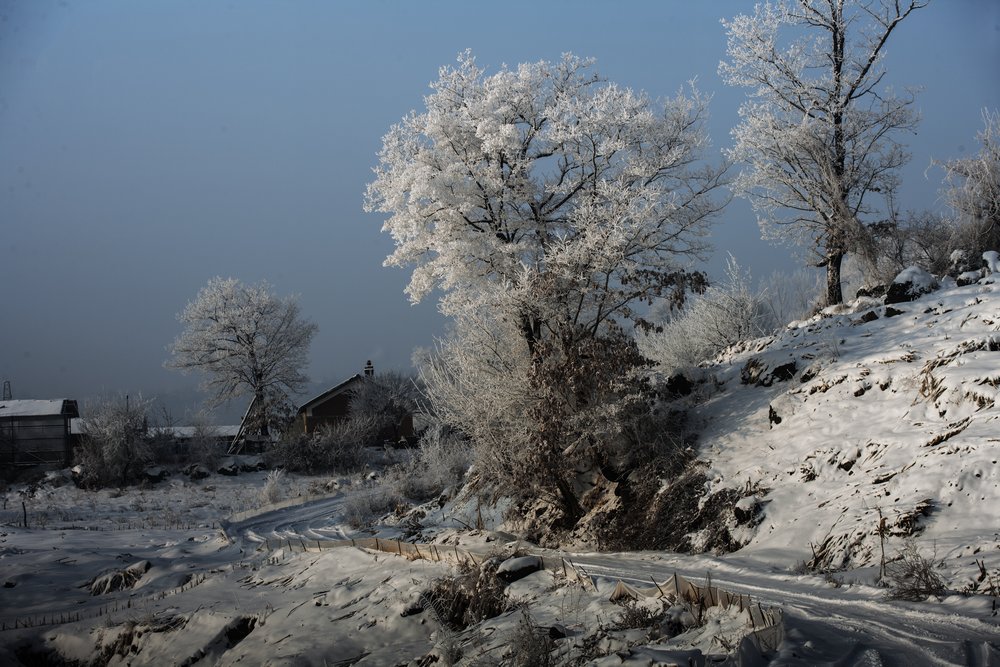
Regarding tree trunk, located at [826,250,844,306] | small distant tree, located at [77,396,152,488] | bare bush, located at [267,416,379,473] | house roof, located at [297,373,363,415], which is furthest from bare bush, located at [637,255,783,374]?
house roof, located at [297,373,363,415]

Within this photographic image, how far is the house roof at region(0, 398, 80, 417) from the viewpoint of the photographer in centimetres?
4112

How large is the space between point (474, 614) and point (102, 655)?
208 inches

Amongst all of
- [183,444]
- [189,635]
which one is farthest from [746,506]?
[183,444]

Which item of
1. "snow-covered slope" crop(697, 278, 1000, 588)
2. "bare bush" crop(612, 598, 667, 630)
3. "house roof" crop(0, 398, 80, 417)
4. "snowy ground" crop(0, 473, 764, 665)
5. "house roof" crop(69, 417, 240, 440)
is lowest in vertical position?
"snowy ground" crop(0, 473, 764, 665)

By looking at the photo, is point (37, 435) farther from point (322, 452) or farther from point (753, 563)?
point (753, 563)

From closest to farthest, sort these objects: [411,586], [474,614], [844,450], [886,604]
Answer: [886,604]
[474,614]
[411,586]
[844,450]

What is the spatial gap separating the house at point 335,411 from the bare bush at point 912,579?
46.3 metres

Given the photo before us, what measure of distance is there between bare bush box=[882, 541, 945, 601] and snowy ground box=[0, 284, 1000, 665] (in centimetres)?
15

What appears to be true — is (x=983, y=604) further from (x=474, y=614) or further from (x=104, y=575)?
(x=104, y=575)

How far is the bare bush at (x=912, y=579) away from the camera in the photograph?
6.02 metres

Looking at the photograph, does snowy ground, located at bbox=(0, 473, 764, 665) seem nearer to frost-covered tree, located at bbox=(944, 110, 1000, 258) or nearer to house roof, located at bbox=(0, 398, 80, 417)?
frost-covered tree, located at bbox=(944, 110, 1000, 258)

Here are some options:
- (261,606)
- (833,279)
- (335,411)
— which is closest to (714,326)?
(833,279)

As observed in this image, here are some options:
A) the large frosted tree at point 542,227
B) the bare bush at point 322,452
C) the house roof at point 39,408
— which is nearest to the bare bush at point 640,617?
the large frosted tree at point 542,227

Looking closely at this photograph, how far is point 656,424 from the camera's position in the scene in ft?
48.5
